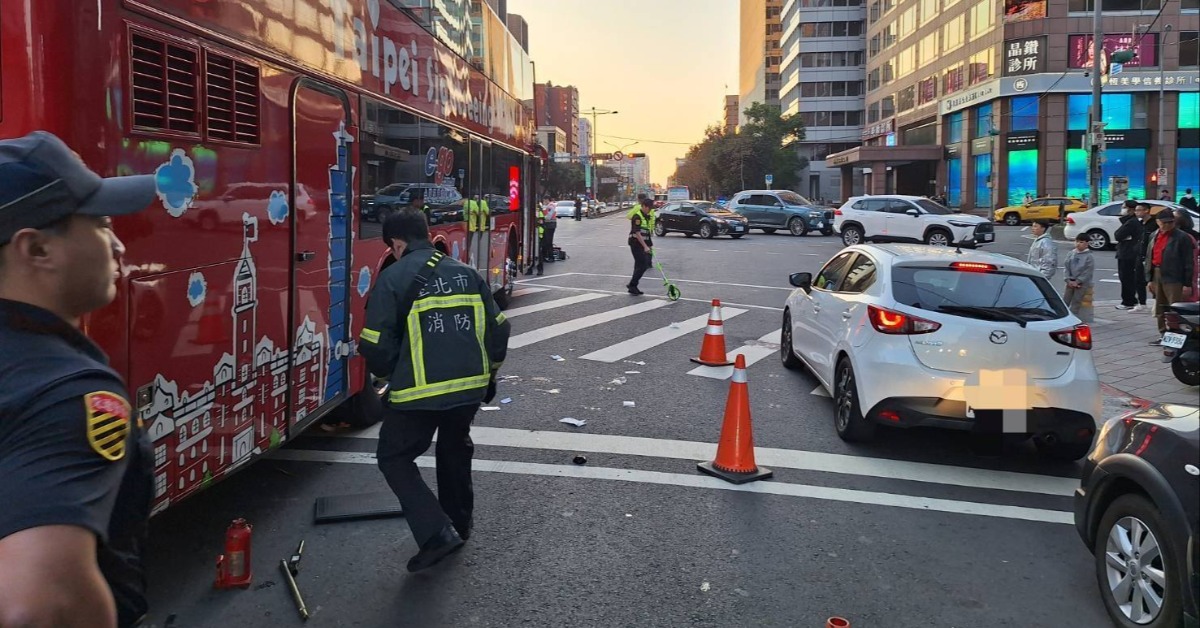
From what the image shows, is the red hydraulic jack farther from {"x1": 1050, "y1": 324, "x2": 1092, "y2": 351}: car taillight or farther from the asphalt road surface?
{"x1": 1050, "y1": 324, "x2": 1092, "y2": 351}: car taillight

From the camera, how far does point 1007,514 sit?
18.5 ft

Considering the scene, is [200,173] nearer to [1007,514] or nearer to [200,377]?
[200,377]

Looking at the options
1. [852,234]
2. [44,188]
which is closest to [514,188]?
[44,188]

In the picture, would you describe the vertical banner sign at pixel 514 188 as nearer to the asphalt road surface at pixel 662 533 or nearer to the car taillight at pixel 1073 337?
the asphalt road surface at pixel 662 533

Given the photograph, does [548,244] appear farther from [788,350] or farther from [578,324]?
[788,350]

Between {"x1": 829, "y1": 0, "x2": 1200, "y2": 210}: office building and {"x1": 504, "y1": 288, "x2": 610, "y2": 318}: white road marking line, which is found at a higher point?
{"x1": 829, "y1": 0, "x2": 1200, "y2": 210}: office building

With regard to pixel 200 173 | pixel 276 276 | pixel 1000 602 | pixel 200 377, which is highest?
pixel 200 173

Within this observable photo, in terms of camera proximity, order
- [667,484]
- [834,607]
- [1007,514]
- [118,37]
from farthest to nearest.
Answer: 1. [667,484]
2. [1007,514]
3. [834,607]
4. [118,37]

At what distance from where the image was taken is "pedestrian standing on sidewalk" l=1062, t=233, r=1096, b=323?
40.9 ft

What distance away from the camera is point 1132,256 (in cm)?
1482

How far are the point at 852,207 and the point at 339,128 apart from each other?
87.3 feet

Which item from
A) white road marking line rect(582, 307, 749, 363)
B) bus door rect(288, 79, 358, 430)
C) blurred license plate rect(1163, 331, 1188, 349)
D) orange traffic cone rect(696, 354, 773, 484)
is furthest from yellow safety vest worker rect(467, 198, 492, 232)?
blurred license plate rect(1163, 331, 1188, 349)

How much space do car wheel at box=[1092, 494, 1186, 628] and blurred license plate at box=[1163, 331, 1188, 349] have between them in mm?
3578

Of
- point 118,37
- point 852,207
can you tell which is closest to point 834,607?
point 118,37
